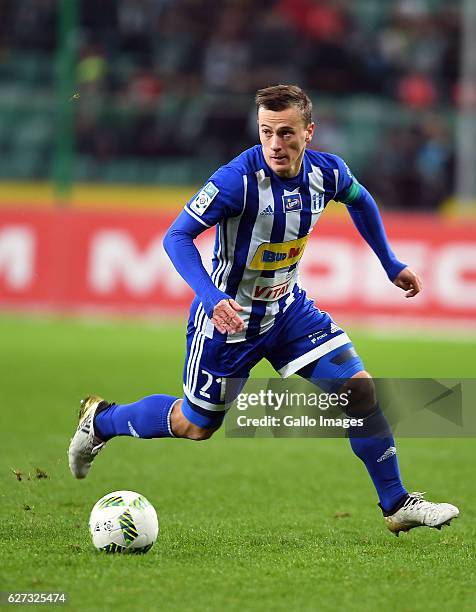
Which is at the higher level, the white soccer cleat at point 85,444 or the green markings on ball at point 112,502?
the green markings on ball at point 112,502

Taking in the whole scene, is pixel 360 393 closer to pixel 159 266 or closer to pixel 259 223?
pixel 259 223

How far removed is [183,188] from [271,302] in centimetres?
1034

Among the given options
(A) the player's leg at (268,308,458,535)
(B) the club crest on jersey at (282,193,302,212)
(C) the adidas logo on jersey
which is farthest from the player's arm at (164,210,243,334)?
(C) the adidas logo on jersey

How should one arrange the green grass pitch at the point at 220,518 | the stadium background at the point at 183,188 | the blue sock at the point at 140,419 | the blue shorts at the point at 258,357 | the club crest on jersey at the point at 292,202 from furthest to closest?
the stadium background at the point at 183,188 < the blue sock at the point at 140,419 < the blue shorts at the point at 258,357 < the club crest on jersey at the point at 292,202 < the green grass pitch at the point at 220,518

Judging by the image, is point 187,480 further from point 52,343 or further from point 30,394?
point 52,343

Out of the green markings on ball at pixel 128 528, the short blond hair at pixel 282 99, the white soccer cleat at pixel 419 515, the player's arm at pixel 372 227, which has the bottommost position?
the white soccer cleat at pixel 419 515

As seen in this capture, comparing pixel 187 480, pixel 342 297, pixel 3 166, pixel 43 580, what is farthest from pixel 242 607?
pixel 3 166

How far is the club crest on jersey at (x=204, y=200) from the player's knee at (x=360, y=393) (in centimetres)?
108

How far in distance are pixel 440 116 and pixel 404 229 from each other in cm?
182

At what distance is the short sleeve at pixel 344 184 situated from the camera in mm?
5738

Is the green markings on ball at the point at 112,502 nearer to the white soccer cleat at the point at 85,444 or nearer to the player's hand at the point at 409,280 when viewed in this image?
the white soccer cleat at the point at 85,444

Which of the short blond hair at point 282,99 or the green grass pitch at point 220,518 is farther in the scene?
the short blond hair at point 282,99

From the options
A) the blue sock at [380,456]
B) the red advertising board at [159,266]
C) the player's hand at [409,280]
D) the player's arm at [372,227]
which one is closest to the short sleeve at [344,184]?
the player's arm at [372,227]

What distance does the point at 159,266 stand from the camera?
14844mm
